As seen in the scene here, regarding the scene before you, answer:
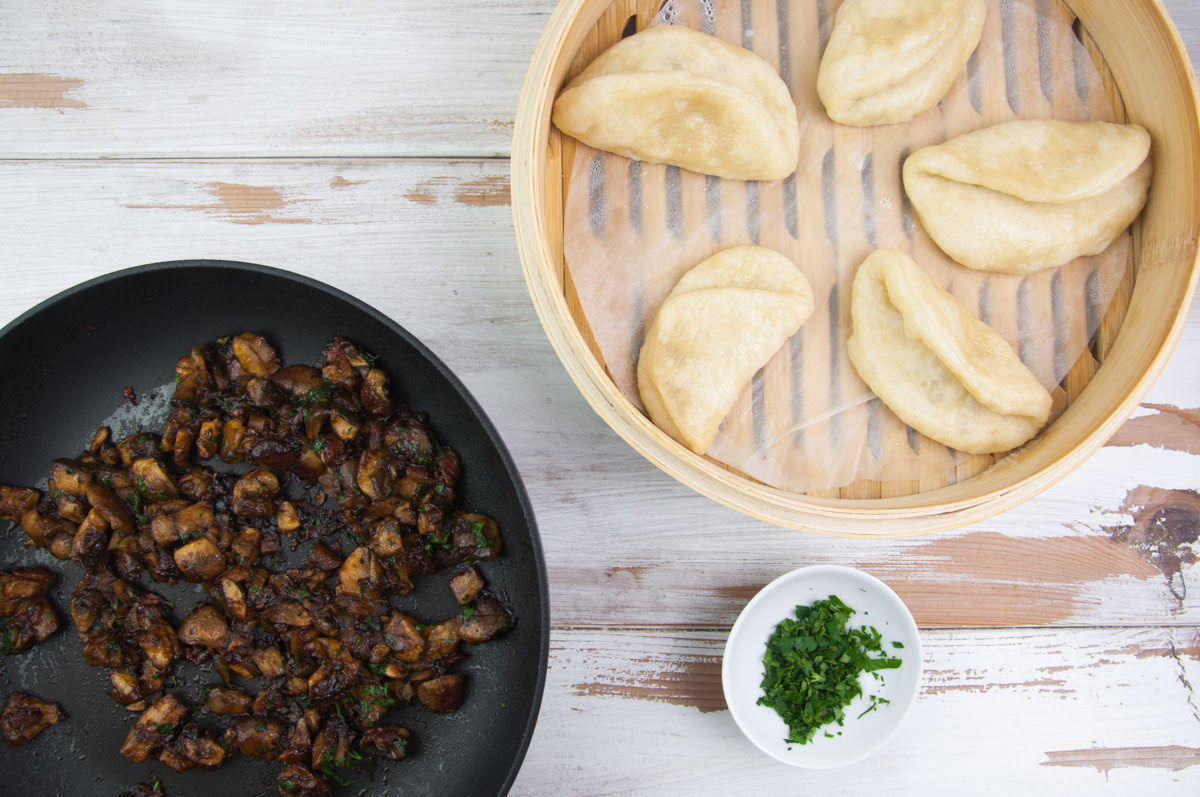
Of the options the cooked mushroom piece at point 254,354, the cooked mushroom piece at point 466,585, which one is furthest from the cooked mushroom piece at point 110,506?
the cooked mushroom piece at point 466,585

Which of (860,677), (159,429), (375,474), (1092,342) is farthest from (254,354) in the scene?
(1092,342)

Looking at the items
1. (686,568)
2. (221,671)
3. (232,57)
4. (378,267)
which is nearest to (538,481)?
(686,568)

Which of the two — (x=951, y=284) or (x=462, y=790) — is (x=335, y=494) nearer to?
(x=462, y=790)

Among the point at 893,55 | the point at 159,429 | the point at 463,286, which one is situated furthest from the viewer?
the point at 463,286

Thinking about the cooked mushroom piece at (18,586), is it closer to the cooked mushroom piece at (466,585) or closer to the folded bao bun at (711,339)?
the cooked mushroom piece at (466,585)

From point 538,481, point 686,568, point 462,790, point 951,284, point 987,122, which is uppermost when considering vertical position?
point 987,122

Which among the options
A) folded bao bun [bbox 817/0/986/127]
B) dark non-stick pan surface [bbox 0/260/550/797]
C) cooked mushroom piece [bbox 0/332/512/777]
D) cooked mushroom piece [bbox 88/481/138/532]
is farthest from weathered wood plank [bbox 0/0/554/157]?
cooked mushroom piece [bbox 88/481/138/532]

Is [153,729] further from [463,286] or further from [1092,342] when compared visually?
[1092,342]
